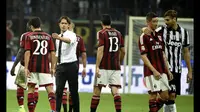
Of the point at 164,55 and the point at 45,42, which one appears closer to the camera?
the point at 164,55

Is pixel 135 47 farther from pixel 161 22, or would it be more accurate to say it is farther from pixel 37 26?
pixel 37 26

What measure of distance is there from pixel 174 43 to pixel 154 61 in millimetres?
519

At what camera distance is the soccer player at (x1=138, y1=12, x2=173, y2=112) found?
24.1 feet

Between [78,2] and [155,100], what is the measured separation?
13900mm

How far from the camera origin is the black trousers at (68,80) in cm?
782

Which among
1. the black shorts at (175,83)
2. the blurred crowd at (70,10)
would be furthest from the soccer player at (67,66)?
the blurred crowd at (70,10)

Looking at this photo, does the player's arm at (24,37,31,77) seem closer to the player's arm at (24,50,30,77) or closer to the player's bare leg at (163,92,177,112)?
the player's arm at (24,50,30,77)

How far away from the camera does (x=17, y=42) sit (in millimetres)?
19469

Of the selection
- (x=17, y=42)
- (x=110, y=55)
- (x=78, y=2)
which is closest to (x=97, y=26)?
(x=78, y=2)

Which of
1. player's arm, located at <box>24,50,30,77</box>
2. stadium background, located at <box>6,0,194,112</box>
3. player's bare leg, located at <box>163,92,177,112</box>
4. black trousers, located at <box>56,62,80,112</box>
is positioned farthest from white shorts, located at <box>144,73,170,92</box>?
stadium background, located at <box>6,0,194,112</box>

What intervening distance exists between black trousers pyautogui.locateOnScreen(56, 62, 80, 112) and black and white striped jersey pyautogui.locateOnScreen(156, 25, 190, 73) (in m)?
1.43

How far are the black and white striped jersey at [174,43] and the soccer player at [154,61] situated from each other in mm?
226

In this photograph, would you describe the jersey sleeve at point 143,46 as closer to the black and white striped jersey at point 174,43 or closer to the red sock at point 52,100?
the black and white striped jersey at point 174,43

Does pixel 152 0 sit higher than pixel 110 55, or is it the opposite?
pixel 152 0
